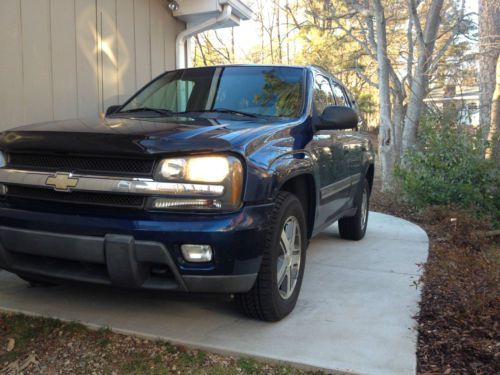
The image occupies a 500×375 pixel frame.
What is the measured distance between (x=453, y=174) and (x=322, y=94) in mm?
3958

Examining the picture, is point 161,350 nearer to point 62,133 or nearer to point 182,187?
point 182,187

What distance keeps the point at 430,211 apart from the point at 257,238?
17.4ft

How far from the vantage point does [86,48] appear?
19.5 ft

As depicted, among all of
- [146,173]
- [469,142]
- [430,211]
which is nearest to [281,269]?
[146,173]

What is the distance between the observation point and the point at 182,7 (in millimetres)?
7340

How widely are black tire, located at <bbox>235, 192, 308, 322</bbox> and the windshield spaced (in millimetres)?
943

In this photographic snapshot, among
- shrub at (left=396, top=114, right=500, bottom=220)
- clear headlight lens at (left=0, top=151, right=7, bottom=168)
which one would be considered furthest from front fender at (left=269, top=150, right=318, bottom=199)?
shrub at (left=396, top=114, right=500, bottom=220)

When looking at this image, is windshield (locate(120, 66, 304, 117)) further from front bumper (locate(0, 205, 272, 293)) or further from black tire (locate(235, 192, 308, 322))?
front bumper (locate(0, 205, 272, 293))

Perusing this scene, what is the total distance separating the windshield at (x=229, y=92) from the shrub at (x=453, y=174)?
418cm

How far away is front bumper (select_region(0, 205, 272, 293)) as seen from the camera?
291cm

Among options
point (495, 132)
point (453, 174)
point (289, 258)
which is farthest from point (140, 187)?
point (495, 132)

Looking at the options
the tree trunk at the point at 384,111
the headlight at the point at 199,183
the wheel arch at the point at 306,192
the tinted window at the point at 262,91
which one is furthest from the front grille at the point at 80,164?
the tree trunk at the point at 384,111

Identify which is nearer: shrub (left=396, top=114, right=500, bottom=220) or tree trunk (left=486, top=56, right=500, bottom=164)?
shrub (left=396, top=114, right=500, bottom=220)

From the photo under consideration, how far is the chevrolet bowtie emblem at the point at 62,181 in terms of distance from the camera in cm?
308
